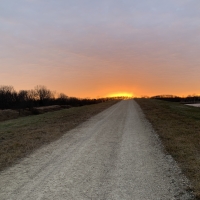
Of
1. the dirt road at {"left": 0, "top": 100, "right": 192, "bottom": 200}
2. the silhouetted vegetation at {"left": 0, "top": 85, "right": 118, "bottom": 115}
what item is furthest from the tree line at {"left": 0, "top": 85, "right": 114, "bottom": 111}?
the dirt road at {"left": 0, "top": 100, "right": 192, "bottom": 200}

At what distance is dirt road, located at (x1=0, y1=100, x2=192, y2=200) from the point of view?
479 cm

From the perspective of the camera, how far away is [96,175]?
5926mm

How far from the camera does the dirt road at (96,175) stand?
4.79 metres

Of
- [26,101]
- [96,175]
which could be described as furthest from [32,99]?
[96,175]

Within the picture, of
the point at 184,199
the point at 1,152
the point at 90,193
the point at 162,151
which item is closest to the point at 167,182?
the point at 184,199

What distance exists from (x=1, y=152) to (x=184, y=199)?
7.57m

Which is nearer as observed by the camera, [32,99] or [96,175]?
[96,175]

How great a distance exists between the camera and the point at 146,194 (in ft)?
15.5

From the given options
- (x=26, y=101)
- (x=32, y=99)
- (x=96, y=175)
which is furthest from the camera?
(x=32, y=99)

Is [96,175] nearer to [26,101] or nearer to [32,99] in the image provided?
[26,101]

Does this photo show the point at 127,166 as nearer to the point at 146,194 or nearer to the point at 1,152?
the point at 146,194

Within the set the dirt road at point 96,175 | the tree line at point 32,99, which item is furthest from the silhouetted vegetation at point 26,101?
the dirt road at point 96,175

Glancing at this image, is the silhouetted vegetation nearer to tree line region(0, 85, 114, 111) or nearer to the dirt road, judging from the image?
tree line region(0, 85, 114, 111)

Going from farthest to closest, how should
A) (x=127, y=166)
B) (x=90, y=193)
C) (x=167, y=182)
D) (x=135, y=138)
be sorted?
(x=135, y=138) < (x=127, y=166) < (x=167, y=182) < (x=90, y=193)
